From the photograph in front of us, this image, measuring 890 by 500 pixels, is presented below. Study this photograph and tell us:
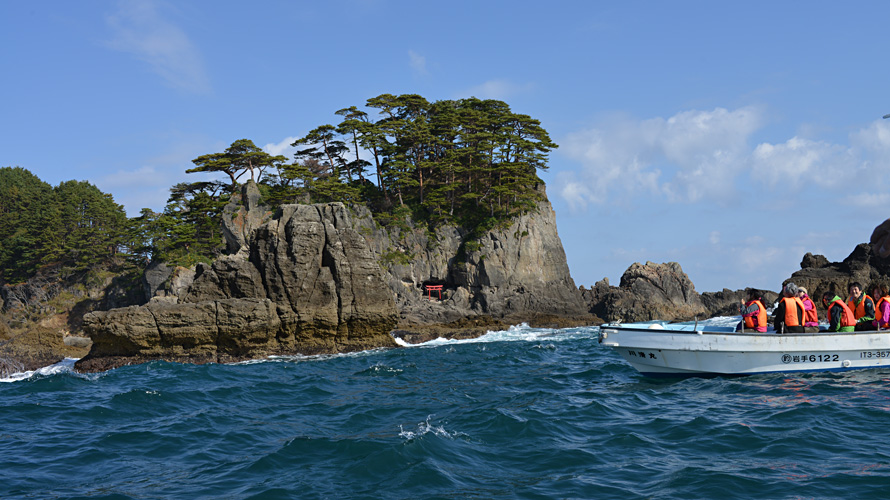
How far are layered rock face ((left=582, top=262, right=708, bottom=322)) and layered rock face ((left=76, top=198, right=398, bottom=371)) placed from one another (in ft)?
90.7

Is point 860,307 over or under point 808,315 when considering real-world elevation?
over

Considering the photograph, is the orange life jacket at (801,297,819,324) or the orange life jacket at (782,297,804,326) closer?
the orange life jacket at (782,297,804,326)

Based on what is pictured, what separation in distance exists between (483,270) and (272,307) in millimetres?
25949

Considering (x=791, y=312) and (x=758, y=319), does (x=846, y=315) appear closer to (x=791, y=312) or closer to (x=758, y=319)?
(x=791, y=312)

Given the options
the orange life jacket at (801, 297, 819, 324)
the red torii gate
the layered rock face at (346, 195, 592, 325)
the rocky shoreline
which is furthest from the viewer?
the red torii gate

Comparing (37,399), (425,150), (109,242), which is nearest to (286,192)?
(425,150)

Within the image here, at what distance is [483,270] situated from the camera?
168 ft

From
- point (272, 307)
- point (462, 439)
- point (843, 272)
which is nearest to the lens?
point (462, 439)

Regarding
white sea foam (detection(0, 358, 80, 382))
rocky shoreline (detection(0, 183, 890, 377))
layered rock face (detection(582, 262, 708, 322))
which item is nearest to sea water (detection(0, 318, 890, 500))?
white sea foam (detection(0, 358, 80, 382))

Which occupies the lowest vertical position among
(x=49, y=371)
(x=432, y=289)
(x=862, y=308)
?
(x=49, y=371)

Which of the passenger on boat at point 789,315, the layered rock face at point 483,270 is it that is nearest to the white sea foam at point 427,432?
the passenger on boat at point 789,315

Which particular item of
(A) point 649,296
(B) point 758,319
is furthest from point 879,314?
(A) point 649,296

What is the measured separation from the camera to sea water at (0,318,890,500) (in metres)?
7.12

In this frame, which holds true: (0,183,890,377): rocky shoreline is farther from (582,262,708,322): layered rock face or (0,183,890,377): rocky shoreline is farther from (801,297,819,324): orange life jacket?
(801,297,819,324): orange life jacket
